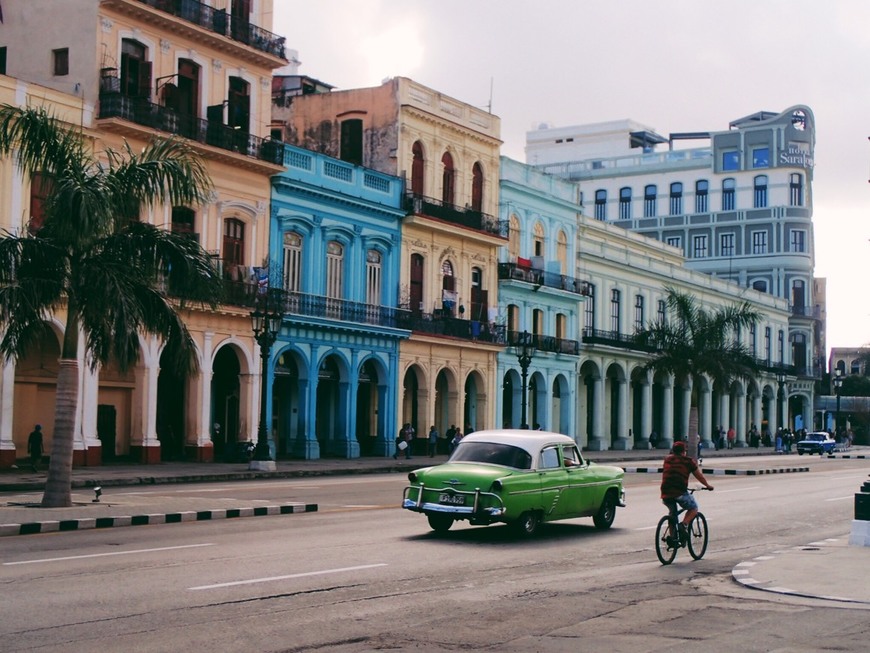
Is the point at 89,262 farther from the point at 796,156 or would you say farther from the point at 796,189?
the point at 796,189

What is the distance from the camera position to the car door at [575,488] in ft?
62.6

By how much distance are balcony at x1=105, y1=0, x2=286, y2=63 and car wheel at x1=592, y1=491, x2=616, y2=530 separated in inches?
915

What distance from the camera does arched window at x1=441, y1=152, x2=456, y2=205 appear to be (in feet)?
175

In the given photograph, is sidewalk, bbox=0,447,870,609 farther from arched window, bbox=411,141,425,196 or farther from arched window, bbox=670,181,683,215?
arched window, bbox=670,181,683,215

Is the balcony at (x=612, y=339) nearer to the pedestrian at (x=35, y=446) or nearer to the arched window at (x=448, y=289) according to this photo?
the arched window at (x=448, y=289)

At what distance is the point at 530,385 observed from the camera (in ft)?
196

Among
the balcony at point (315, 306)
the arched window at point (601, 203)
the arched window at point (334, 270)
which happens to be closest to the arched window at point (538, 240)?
the balcony at point (315, 306)

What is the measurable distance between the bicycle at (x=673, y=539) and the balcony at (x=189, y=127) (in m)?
24.6

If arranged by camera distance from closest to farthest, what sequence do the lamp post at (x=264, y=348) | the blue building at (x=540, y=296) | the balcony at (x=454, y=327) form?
the lamp post at (x=264, y=348) < the balcony at (x=454, y=327) < the blue building at (x=540, y=296)

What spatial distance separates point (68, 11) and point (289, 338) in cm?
1274

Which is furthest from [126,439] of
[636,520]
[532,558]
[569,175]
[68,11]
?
[569,175]

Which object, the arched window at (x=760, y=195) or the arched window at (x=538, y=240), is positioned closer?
the arched window at (x=538, y=240)

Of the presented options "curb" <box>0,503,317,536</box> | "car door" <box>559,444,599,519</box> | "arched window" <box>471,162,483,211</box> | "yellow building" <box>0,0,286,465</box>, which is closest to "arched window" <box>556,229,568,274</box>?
"arched window" <box>471,162,483,211</box>

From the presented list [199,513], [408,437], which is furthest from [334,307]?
[199,513]
